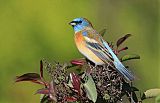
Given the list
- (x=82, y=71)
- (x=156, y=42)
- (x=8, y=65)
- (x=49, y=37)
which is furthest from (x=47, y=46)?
(x=82, y=71)

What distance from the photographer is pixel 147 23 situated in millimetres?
17094

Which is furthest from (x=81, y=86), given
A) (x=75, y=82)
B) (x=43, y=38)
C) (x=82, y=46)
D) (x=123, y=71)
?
(x=43, y=38)

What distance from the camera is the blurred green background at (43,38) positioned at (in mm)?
11719

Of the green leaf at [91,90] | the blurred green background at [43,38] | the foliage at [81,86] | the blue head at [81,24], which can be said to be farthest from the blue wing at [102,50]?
the blurred green background at [43,38]

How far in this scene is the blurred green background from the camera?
11.7m

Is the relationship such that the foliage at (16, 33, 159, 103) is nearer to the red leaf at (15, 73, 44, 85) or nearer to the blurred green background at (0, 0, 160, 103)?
the red leaf at (15, 73, 44, 85)

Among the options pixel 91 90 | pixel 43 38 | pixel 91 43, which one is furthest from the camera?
pixel 43 38

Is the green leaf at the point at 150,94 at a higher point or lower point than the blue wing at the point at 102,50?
lower

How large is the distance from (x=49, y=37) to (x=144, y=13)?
5347 millimetres

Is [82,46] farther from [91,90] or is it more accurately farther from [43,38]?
[43,38]

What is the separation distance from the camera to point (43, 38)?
500 inches

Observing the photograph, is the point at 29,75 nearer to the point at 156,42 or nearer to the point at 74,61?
the point at 74,61

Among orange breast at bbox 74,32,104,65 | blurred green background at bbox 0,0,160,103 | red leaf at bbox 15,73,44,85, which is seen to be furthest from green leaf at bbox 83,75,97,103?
blurred green background at bbox 0,0,160,103

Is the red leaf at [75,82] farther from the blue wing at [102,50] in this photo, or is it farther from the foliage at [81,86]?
the blue wing at [102,50]
